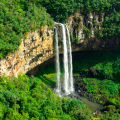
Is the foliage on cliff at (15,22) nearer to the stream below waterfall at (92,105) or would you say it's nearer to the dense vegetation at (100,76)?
the dense vegetation at (100,76)

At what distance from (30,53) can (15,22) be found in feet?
15.0

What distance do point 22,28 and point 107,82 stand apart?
47.3 feet

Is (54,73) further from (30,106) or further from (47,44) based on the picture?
(30,106)

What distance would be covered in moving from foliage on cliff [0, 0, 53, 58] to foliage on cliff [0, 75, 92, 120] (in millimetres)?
2882

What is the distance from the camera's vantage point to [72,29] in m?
22.5

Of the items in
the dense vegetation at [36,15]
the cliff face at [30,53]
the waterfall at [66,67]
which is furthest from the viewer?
the waterfall at [66,67]

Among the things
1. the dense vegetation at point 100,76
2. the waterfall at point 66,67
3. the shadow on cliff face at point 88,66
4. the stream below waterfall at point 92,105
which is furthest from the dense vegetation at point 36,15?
the stream below waterfall at point 92,105

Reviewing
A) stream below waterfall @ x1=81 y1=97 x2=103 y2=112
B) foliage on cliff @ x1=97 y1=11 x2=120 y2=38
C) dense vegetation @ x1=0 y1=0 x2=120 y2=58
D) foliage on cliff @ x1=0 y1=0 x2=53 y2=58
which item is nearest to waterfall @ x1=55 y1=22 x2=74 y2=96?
dense vegetation @ x1=0 y1=0 x2=120 y2=58

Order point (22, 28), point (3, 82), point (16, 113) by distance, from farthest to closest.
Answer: point (22, 28), point (3, 82), point (16, 113)

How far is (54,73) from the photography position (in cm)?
2458

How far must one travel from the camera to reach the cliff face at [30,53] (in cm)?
1362

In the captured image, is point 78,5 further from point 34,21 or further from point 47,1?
point 34,21

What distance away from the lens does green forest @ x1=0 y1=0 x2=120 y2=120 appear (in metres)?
11.3

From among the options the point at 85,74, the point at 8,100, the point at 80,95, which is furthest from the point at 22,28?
the point at 85,74
